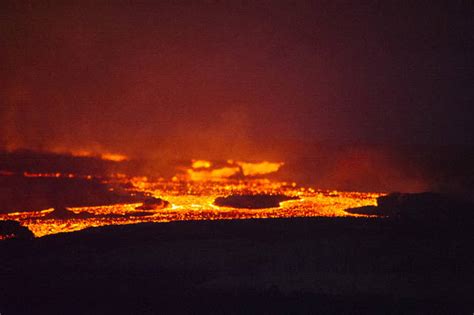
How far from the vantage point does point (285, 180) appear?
186ft

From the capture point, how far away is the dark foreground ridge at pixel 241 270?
14.6 meters

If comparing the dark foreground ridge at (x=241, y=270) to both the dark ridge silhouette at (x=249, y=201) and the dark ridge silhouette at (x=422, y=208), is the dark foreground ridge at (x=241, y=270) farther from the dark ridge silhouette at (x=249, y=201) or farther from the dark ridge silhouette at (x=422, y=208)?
the dark ridge silhouette at (x=249, y=201)

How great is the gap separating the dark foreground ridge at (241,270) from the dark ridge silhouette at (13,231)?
2.35ft

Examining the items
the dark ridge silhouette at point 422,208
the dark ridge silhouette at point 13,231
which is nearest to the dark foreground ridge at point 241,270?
the dark ridge silhouette at point 13,231

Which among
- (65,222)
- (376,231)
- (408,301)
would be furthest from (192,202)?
(408,301)

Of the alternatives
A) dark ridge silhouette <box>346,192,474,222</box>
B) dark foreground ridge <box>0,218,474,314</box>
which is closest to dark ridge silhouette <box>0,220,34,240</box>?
dark foreground ridge <box>0,218,474,314</box>

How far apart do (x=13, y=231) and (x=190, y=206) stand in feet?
46.1

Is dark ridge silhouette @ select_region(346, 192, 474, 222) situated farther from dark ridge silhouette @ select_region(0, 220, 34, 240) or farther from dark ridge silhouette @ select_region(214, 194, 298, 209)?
dark ridge silhouette @ select_region(0, 220, 34, 240)

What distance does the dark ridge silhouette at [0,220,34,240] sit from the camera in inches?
848

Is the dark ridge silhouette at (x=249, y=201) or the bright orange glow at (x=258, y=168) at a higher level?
the bright orange glow at (x=258, y=168)

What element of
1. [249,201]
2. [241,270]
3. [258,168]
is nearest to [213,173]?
[258,168]

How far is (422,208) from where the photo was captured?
2978 centimetres

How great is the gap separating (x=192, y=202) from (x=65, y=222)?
11233mm

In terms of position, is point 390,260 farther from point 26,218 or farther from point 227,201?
point 26,218
